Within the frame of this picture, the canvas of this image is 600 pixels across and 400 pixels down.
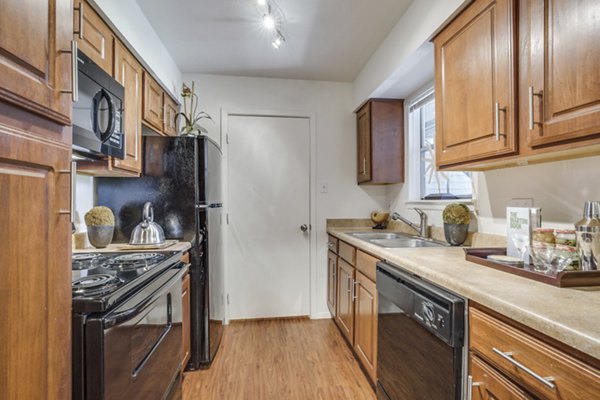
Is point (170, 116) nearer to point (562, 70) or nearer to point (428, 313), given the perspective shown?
point (428, 313)

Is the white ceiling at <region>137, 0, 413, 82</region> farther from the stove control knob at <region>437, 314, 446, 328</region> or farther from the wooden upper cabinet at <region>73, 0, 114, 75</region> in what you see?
the stove control knob at <region>437, 314, 446, 328</region>

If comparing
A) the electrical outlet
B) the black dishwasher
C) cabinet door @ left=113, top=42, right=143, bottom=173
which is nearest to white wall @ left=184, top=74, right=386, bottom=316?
cabinet door @ left=113, top=42, right=143, bottom=173

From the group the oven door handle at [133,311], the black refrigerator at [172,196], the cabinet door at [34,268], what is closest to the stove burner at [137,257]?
the oven door handle at [133,311]

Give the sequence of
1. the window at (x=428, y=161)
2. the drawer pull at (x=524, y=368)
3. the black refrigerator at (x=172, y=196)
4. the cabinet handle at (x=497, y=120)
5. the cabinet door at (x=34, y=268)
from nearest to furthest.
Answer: the cabinet door at (x=34, y=268), the drawer pull at (x=524, y=368), the cabinet handle at (x=497, y=120), the black refrigerator at (x=172, y=196), the window at (x=428, y=161)

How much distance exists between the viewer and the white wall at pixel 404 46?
1.62 meters

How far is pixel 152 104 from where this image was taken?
2221 mm

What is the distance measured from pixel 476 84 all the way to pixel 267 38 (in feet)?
5.00

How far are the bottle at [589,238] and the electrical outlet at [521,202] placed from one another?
0.39 meters

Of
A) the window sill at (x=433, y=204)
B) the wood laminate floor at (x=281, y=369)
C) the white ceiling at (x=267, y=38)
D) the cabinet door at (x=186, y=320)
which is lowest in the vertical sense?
the wood laminate floor at (x=281, y=369)

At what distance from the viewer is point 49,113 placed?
697 mm

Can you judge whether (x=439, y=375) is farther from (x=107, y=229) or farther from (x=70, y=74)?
(x=107, y=229)

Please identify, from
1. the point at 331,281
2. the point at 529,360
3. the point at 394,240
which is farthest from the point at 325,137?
the point at 529,360

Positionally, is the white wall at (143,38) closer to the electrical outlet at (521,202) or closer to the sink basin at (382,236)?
the sink basin at (382,236)

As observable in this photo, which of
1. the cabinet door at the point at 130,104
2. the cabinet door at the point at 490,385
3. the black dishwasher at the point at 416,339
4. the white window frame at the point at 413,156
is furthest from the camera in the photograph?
the white window frame at the point at 413,156
